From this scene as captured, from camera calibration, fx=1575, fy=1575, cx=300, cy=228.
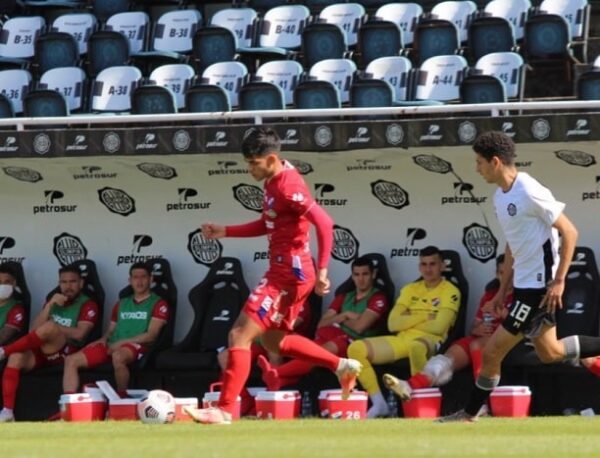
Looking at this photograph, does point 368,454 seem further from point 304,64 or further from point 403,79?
point 304,64

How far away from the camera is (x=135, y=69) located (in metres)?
16.5

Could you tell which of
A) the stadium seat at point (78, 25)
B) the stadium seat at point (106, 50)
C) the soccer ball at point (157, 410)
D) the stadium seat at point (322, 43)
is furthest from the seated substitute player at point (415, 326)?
the stadium seat at point (78, 25)

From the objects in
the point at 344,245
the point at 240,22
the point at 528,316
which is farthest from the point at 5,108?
the point at 528,316

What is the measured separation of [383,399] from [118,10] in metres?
7.70

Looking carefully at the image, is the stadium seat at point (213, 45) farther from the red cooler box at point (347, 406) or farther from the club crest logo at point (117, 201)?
the red cooler box at point (347, 406)

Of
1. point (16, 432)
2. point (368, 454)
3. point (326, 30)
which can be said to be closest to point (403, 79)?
point (326, 30)

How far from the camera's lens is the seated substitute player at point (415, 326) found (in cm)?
1270

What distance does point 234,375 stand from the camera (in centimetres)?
1023

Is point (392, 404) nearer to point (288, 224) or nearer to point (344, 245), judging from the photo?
point (344, 245)

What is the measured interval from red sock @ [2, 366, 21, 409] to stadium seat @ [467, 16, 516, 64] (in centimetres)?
559

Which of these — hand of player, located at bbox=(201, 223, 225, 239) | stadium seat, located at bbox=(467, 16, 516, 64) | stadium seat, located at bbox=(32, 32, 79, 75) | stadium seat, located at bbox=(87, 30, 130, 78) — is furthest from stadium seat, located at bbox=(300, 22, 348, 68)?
hand of player, located at bbox=(201, 223, 225, 239)

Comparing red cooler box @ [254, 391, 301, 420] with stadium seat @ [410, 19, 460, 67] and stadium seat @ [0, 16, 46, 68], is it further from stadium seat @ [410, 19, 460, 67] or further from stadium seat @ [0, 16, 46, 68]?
stadium seat @ [0, 16, 46, 68]

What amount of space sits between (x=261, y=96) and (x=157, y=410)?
448 centimetres

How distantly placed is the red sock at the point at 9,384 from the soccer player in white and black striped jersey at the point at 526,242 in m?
5.51
